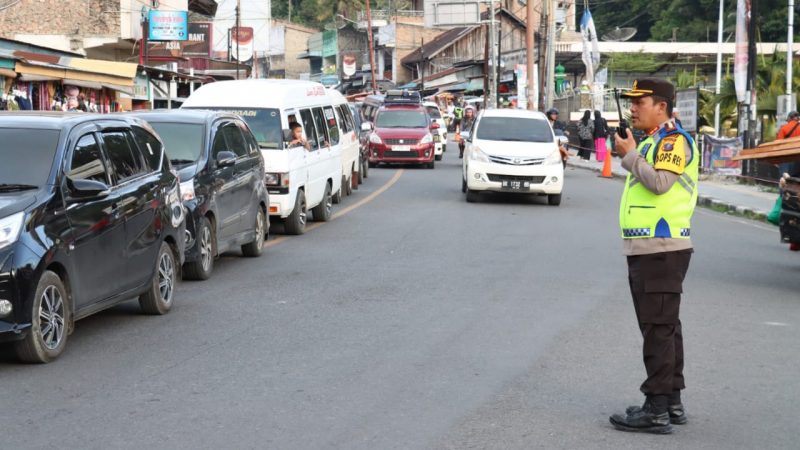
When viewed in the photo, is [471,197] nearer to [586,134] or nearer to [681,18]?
[586,134]

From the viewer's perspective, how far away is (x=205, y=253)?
12.4m

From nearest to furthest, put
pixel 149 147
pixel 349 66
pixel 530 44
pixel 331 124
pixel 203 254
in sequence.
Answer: pixel 149 147
pixel 203 254
pixel 331 124
pixel 530 44
pixel 349 66

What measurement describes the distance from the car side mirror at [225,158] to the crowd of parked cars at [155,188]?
0.02 meters

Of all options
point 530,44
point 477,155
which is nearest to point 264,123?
point 477,155

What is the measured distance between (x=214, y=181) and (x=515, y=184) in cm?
1042

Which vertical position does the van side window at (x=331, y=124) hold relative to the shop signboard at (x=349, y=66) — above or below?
below

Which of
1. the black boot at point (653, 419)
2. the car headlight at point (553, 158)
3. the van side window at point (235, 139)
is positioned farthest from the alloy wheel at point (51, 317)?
the car headlight at point (553, 158)

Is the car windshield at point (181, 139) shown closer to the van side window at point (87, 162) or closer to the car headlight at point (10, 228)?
the van side window at point (87, 162)

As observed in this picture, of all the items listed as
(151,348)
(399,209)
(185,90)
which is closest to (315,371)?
(151,348)

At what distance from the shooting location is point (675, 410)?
6.52 meters

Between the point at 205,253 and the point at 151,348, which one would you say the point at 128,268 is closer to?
the point at 151,348

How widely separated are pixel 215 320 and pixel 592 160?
111 ft

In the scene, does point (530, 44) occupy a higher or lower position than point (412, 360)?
higher

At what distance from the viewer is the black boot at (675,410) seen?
649 centimetres
